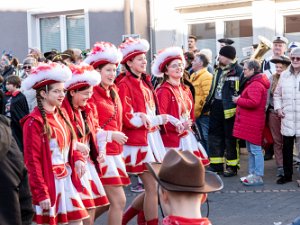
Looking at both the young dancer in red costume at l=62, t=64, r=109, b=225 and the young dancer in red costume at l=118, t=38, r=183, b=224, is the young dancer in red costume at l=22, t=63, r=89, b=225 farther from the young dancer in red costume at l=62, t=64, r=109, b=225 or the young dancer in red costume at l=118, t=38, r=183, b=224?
the young dancer in red costume at l=118, t=38, r=183, b=224

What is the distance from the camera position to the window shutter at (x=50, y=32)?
58.7 feet

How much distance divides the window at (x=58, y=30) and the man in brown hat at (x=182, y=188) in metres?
13.8

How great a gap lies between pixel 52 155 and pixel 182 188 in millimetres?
2194

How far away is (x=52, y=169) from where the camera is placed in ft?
17.3

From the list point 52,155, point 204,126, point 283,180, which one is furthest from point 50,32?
point 52,155

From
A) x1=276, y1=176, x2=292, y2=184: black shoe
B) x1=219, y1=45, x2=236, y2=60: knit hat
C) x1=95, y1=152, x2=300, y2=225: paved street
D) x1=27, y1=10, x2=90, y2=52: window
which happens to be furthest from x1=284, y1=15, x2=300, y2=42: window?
x1=276, y1=176, x2=292, y2=184: black shoe

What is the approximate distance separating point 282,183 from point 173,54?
3.24 m

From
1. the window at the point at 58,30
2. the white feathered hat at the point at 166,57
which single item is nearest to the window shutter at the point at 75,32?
the window at the point at 58,30

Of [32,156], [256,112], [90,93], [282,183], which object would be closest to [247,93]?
[256,112]

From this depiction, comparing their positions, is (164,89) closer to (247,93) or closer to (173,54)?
(173,54)

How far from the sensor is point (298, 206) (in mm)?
8062

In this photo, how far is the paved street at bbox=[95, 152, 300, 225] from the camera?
7.53 metres

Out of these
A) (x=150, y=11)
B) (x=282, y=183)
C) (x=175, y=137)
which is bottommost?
(x=282, y=183)

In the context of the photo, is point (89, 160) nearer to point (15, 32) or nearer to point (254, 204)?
point (254, 204)
